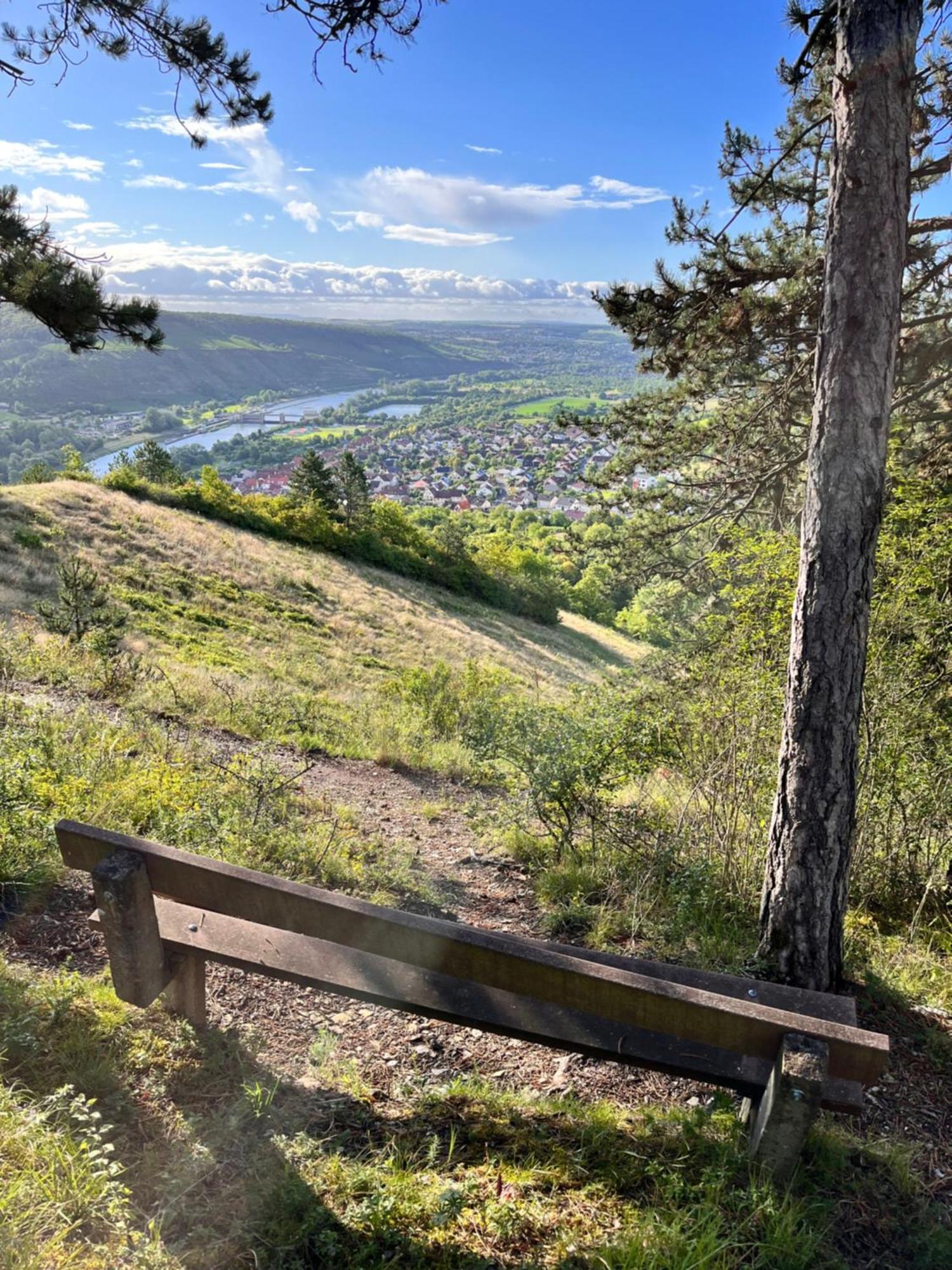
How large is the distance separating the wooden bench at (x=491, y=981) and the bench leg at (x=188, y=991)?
0.06ft

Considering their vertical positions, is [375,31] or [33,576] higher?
[375,31]

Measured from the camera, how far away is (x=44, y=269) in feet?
16.0

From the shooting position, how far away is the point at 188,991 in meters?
2.46

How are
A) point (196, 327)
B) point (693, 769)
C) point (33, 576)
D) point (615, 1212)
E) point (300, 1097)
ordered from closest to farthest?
point (615, 1212) → point (300, 1097) → point (693, 769) → point (33, 576) → point (196, 327)

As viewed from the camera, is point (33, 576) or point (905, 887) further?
point (33, 576)

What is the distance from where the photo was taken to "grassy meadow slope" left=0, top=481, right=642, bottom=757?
851 cm

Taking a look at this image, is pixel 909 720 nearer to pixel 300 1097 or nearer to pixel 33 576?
pixel 300 1097

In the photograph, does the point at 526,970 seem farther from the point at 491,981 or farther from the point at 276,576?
the point at 276,576

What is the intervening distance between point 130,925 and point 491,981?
1108mm

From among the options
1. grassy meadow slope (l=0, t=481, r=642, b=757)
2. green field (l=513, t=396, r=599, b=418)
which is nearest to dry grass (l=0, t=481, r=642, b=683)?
grassy meadow slope (l=0, t=481, r=642, b=757)

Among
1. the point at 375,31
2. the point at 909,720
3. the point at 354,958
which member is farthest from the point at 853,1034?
the point at 375,31

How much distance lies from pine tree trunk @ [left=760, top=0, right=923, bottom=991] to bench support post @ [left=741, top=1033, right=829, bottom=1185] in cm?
118

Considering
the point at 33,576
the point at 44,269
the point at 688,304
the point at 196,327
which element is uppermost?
the point at 196,327

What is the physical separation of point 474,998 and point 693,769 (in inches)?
107
